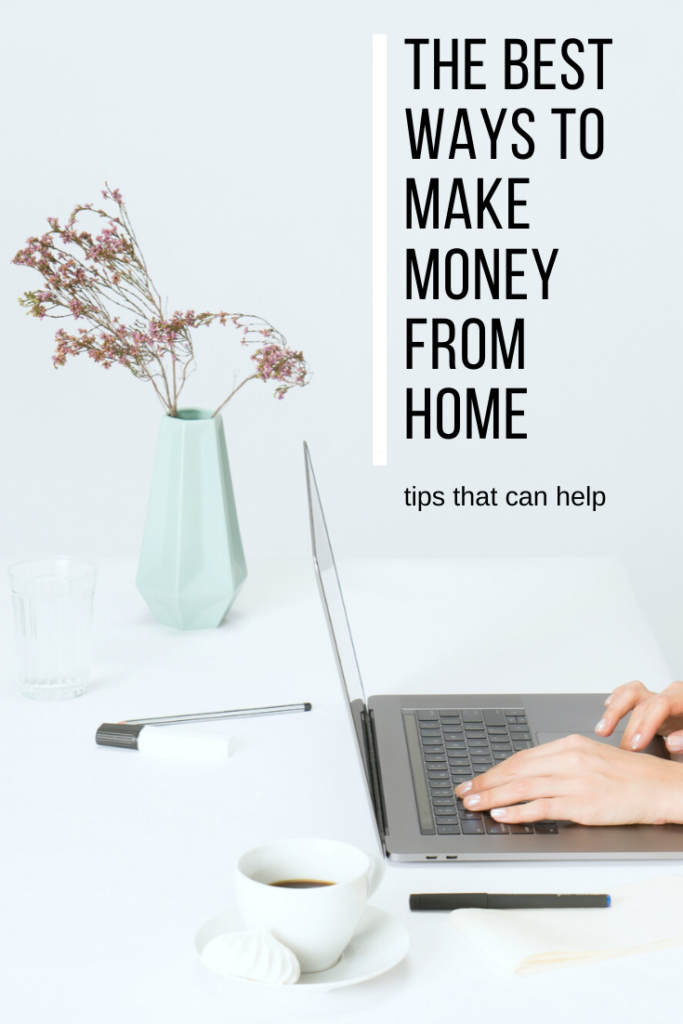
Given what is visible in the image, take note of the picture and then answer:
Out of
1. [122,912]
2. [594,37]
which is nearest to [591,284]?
[594,37]

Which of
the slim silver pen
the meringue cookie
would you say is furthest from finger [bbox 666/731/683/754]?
the meringue cookie

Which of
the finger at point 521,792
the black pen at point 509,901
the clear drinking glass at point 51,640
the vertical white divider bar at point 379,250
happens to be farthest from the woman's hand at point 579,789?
the vertical white divider bar at point 379,250

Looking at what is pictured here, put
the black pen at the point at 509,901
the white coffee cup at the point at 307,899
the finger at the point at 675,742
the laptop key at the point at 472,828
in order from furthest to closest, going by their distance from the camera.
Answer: the finger at the point at 675,742 < the laptop key at the point at 472,828 < the black pen at the point at 509,901 < the white coffee cup at the point at 307,899

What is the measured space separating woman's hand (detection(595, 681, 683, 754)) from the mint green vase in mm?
499

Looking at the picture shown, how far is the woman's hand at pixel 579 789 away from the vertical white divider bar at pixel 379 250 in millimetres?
2148

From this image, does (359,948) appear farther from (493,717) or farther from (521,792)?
(493,717)

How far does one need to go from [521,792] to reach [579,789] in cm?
5

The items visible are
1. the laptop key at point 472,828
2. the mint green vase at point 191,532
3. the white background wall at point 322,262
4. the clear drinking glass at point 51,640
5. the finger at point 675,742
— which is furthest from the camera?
the white background wall at point 322,262

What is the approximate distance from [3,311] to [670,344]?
1.71 m

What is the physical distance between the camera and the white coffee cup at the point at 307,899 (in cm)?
73

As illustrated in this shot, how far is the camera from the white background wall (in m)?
2.97

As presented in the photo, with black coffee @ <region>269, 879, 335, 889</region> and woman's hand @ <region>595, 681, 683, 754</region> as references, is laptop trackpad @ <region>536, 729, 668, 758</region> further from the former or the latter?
black coffee @ <region>269, 879, 335, 889</region>

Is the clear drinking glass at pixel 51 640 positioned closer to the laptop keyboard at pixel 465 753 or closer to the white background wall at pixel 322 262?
the laptop keyboard at pixel 465 753

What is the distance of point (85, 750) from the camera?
1.12m
